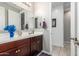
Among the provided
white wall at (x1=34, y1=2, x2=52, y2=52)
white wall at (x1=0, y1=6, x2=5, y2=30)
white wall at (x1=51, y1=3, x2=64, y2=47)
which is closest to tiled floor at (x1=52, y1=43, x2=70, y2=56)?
white wall at (x1=34, y1=2, x2=52, y2=52)

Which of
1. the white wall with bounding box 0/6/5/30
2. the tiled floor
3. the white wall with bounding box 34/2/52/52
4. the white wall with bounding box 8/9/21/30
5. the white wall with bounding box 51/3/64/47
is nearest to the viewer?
the white wall with bounding box 0/6/5/30

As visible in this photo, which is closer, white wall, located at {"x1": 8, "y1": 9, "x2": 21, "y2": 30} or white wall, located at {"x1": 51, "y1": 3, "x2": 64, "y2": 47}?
white wall, located at {"x1": 8, "y1": 9, "x2": 21, "y2": 30}

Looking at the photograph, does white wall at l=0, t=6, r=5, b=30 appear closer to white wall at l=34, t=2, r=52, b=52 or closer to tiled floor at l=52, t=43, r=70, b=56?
tiled floor at l=52, t=43, r=70, b=56

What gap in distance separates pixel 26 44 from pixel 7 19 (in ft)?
1.76

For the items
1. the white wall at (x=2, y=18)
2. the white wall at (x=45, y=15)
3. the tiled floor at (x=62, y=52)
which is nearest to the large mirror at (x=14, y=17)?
the white wall at (x=2, y=18)

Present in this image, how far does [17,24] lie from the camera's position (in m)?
2.26

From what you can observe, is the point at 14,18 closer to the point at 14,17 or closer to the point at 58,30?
the point at 14,17

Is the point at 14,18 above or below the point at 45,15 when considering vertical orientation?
below

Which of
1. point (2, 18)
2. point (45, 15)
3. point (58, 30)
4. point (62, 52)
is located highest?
point (45, 15)

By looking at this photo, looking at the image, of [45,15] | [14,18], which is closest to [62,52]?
[45,15]

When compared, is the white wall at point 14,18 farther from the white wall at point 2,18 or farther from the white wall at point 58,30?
the white wall at point 58,30

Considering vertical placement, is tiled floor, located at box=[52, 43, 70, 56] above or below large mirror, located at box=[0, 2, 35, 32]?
below

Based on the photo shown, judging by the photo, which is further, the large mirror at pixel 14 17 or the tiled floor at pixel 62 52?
the tiled floor at pixel 62 52

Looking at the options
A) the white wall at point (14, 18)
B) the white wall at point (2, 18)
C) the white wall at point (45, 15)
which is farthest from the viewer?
the white wall at point (45, 15)
